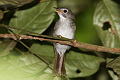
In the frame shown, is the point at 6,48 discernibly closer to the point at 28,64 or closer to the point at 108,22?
the point at 28,64

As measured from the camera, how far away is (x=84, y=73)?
2850 mm

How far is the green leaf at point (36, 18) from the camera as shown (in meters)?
2.83

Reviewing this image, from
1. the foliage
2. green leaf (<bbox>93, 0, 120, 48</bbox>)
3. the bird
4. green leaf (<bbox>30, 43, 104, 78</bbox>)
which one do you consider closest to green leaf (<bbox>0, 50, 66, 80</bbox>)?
the foliage

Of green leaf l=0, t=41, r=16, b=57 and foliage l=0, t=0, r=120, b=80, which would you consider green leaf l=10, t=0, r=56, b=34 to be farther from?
green leaf l=0, t=41, r=16, b=57

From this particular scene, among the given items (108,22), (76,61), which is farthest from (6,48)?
(108,22)

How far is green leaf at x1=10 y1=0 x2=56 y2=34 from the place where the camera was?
2.83m

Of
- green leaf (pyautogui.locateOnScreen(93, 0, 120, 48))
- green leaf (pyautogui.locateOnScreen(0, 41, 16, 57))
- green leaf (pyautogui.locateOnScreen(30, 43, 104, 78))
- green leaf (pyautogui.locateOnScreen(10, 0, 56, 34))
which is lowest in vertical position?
green leaf (pyautogui.locateOnScreen(30, 43, 104, 78))

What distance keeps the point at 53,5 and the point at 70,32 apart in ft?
2.06

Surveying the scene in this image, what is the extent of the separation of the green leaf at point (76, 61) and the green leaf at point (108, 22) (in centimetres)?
32

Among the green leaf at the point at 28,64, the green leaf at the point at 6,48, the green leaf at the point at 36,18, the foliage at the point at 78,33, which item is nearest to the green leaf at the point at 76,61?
the foliage at the point at 78,33

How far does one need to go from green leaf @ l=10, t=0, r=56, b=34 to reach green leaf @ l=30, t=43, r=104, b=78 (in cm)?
24

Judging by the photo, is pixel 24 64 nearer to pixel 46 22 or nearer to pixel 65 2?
pixel 46 22

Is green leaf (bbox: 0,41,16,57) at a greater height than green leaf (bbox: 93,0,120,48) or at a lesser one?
greater

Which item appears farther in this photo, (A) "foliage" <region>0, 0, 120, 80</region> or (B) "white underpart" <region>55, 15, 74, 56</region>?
(B) "white underpart" <region>55, 15, 74, 56</region>
